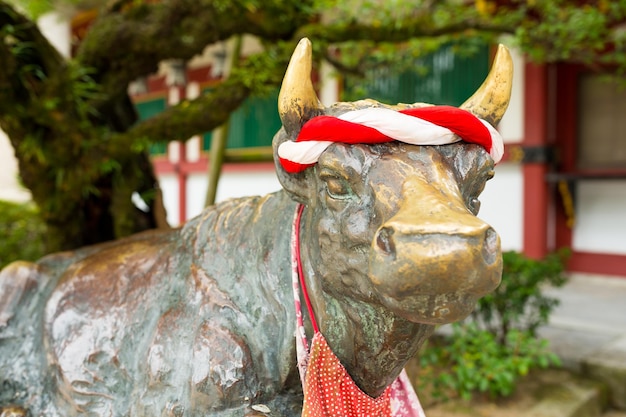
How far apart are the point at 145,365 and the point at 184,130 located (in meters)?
1.43

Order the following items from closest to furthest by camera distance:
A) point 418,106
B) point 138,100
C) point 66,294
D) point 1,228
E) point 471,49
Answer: point 418,106 < point 66,294 < point 1,228 < point 471,49 < point 138,100

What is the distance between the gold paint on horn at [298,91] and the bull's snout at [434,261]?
322mm

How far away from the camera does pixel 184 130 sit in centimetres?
257

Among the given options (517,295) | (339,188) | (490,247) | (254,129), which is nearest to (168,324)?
(339,188)

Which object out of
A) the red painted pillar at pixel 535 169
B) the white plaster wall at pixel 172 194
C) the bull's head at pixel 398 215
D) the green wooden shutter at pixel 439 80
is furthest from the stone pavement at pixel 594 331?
the white plaster wall at pixel 172 194

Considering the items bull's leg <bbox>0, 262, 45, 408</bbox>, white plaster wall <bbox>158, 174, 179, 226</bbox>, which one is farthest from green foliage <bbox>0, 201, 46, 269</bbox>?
white plaster wall <bbox>158, 174, 179, 226</bbox>

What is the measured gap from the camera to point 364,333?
121 centimetres

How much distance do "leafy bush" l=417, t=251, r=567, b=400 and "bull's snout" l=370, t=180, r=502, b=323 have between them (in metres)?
2.35

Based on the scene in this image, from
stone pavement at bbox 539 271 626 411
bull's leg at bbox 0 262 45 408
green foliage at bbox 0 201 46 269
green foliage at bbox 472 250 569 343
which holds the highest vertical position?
bull's leg at bbox 0 262 45 408

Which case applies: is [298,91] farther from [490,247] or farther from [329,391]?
[329,391]

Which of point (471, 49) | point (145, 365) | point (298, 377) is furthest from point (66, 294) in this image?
point (471, 49)

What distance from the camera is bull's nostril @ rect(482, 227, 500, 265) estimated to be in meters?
0.93

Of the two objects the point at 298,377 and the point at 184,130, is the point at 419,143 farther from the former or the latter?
the point at 184,130

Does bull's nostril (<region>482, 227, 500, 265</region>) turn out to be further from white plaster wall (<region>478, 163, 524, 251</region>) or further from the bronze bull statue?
white plaster wall (<region>478, 163, 524, 251</region>)
